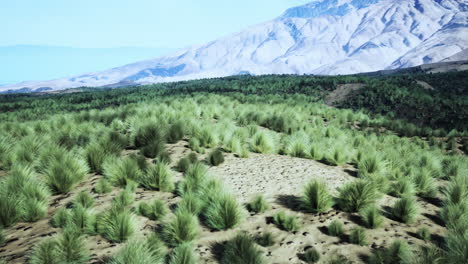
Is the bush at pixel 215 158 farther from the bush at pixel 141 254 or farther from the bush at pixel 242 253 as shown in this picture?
the bush at pixel 141 254

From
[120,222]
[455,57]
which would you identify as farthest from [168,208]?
[455,57]

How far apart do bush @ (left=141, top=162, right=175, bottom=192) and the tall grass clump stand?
11.5 feet

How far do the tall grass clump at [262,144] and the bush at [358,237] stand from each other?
4.65 metres

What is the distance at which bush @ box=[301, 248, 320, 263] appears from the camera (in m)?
4.12

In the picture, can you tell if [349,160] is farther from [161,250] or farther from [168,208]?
[161,250]

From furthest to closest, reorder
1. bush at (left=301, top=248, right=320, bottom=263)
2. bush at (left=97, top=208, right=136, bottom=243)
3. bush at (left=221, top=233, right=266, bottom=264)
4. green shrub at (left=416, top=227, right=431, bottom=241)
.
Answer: green shrub at (left=416, top=227, right=431, bottom=241) < bush at (left=97, top=208, right=136, bottom=243) < bush at (left=301, top=248, right=320, bottom=263) < bush at (left=221, top=233, right=266, bottom=264)

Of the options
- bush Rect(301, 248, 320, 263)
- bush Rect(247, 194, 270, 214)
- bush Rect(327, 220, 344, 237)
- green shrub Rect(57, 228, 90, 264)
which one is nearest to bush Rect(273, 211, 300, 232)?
bush Rect(247, 194, 270, 214)

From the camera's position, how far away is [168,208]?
526 centimetres

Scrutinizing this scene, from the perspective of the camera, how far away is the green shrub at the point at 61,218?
14.9 feet

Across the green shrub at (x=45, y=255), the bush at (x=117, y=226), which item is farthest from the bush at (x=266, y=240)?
the green shrub at (x=45, y=255)

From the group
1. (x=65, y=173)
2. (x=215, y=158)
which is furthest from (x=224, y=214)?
(x=65, y=173)

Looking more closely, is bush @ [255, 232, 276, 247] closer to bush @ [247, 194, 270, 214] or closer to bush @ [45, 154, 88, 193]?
bush @ [247, 194, 270, 214]

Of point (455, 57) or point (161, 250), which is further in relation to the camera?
point (455, 57)

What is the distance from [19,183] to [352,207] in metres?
6.27
